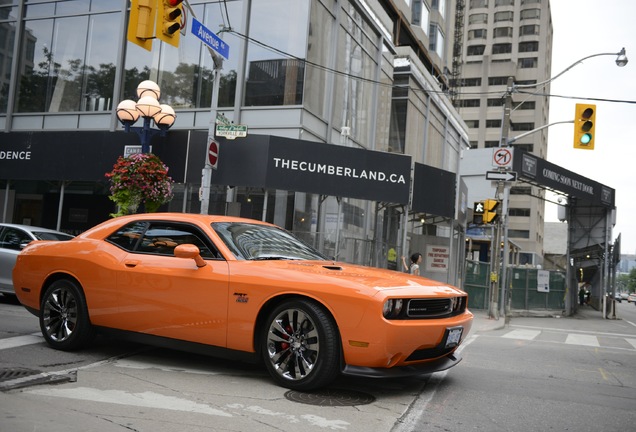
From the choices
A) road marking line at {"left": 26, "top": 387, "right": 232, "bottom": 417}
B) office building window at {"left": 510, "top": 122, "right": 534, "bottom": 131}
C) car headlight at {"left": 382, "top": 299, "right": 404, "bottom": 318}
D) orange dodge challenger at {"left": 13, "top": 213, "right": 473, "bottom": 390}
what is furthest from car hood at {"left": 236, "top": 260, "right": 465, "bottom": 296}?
office building window at {"left": 510, "top": 122, "right": 534, "bottom": 131}

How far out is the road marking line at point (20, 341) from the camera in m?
6.86

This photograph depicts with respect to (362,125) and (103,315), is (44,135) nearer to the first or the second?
(362,125)

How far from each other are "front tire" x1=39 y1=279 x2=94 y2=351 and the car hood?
217 centimetres

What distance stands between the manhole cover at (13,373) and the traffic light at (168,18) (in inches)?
270

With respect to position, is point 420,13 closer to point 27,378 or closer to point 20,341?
point 20,341

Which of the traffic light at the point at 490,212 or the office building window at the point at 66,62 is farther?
the office building window at the point at 66,62

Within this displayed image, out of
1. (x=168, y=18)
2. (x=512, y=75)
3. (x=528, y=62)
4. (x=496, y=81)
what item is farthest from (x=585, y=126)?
(x=528, y=62)

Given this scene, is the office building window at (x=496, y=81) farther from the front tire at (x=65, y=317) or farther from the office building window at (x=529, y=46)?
the front tire at (x=65, y=317)

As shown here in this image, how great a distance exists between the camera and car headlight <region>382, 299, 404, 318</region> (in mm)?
4957

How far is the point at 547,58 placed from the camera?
98125 millimetres

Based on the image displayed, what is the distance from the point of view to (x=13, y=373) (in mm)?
5438

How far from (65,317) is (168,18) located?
6138mm

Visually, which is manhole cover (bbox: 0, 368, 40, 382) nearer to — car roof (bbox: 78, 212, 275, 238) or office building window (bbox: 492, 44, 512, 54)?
car roof (bbox: 78, 212, 275, 238)

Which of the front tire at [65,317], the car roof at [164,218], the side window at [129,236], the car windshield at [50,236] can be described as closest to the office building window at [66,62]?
the car windshield at [50,236]
